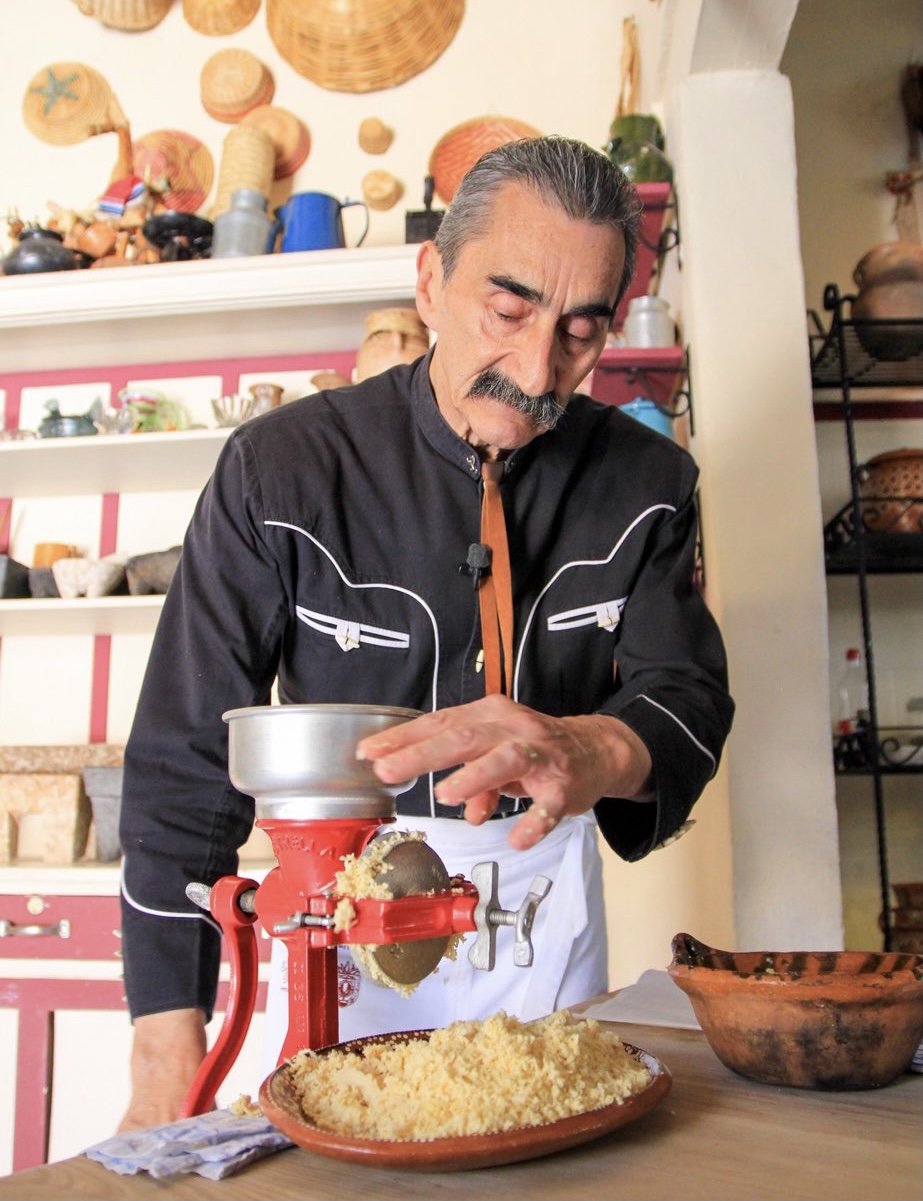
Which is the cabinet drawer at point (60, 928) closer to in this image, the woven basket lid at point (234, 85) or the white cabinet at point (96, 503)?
the white cabinet at point (96, 503)

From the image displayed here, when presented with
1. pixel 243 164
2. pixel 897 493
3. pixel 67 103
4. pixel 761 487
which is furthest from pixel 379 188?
pixel 897 493

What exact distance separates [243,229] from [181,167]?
620mm

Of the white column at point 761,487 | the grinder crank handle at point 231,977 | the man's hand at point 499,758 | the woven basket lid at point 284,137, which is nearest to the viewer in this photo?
the man's hand at point 499,758

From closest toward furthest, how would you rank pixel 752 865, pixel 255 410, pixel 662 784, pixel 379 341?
1. pixel 662 784
2. pixel 752 865
3. pixel 379 341
4. pixel 255 410

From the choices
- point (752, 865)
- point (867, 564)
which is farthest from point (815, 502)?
point (752, 865)

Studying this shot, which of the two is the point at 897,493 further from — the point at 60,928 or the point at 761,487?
the point at 60,928

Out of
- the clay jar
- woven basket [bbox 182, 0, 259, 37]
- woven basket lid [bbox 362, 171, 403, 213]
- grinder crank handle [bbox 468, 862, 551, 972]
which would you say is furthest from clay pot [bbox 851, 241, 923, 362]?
woven basket [bbox 182, 0, 259, 37]

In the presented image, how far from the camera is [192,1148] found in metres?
0.67

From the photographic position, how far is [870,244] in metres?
2.84

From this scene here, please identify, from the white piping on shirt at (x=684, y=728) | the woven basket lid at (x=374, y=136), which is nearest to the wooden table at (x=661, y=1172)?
the white piping on shirt at (x=684, y=728)

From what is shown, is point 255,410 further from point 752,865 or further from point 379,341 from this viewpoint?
point 752,865

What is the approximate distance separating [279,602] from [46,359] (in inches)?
93.2

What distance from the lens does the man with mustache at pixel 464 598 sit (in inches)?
45.8

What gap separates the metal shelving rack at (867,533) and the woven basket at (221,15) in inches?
85.0
